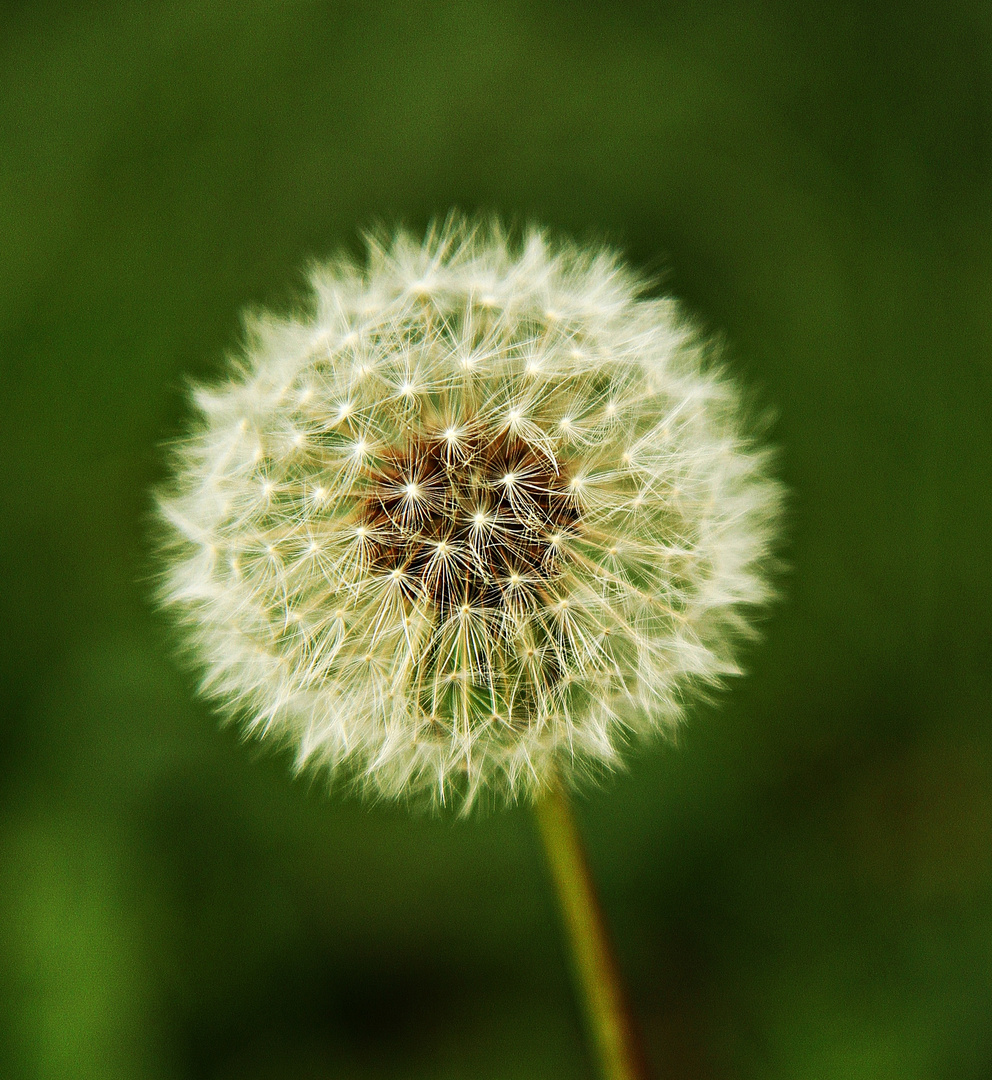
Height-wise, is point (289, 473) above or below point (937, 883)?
above

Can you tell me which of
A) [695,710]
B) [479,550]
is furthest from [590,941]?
[695,710]

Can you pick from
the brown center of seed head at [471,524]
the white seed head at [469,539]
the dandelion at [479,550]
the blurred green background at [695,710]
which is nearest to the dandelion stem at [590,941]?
the dandelion at [479,550]

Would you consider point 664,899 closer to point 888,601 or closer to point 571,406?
point 888,601

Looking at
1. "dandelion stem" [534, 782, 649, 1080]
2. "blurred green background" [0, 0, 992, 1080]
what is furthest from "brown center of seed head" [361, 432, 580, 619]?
"blurred green background" [0, 0, 992, 1080]

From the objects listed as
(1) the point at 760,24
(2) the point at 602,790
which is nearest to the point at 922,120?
(1) the point at 760,24

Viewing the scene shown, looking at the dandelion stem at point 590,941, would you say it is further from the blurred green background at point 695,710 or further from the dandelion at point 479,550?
the blurred green background at point 695,710

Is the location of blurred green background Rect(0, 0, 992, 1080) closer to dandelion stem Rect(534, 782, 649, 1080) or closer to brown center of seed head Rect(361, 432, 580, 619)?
dandelion stem Rect(534, 782, 649, 1080)
